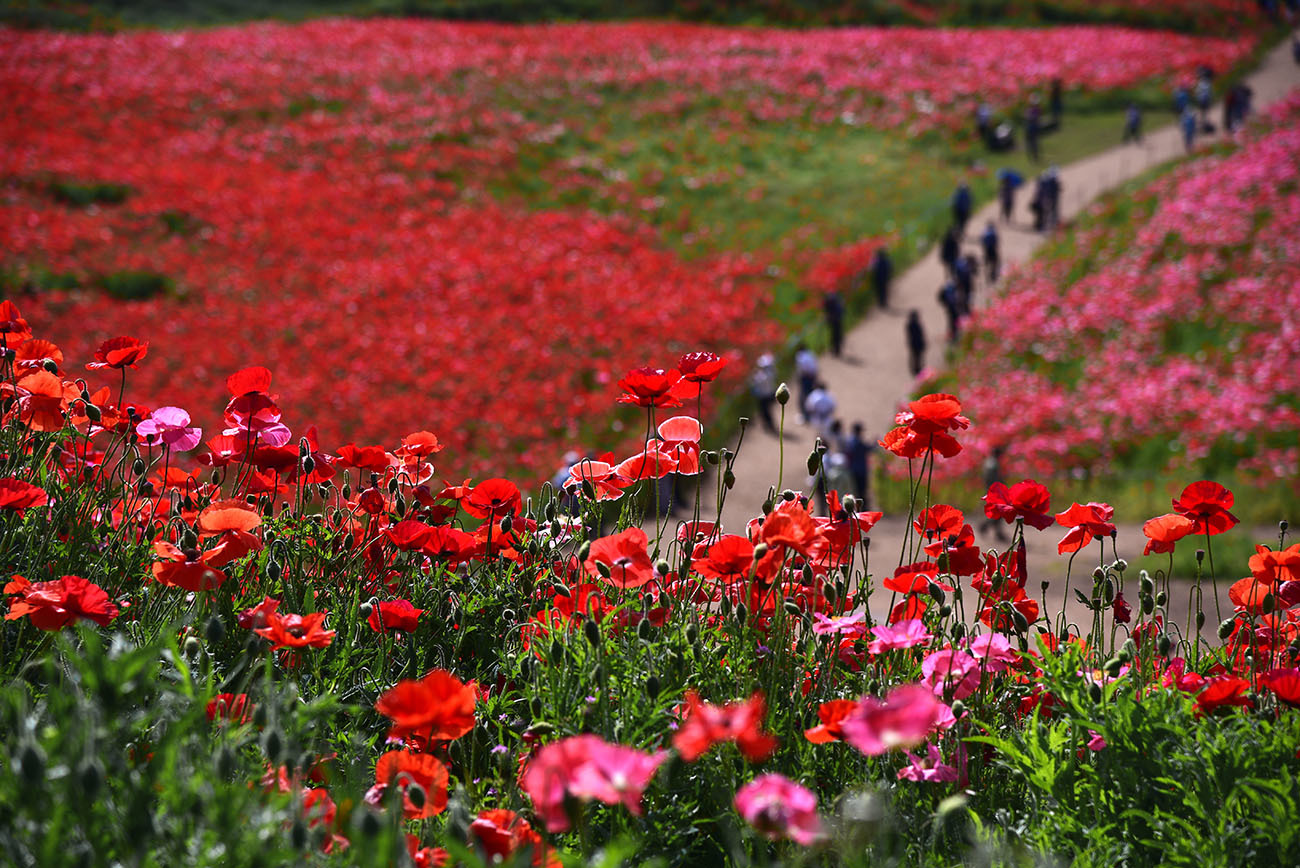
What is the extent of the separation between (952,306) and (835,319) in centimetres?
200

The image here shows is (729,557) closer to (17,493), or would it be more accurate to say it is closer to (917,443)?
(917,443)

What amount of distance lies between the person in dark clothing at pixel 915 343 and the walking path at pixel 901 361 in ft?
0.75

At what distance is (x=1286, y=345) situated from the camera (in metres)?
14.4

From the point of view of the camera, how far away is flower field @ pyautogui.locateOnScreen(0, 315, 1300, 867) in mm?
1484

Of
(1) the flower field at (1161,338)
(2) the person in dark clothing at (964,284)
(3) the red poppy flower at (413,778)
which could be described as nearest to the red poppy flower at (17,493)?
(3) the red poppy flower at (413,778)

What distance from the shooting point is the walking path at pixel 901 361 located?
38.2ft

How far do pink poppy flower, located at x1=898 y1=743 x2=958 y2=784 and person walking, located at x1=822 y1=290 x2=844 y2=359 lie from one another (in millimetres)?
15431

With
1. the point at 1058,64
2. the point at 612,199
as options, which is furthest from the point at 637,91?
the point at 1058,64

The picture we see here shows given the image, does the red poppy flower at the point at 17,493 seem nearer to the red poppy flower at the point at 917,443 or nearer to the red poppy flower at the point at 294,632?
the red poppy flower at the point at 294,632

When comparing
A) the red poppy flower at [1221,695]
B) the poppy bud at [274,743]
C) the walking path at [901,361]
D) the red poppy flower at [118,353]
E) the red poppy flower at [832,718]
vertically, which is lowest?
the walking path at [901,361]

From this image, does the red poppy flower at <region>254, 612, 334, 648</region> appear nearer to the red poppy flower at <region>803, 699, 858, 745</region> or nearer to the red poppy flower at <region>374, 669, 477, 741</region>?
the red poppy flower at <region>374, 669, 477, 741</region>

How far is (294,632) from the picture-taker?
203 centimetres

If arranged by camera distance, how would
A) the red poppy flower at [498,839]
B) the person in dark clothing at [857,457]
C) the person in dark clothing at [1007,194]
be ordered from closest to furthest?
the red poppy flower at [498,839] < the person in dark clothing at [857,457] < the person in dark clothing at [1007,194]

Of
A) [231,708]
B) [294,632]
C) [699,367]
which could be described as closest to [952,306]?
[699,367]
